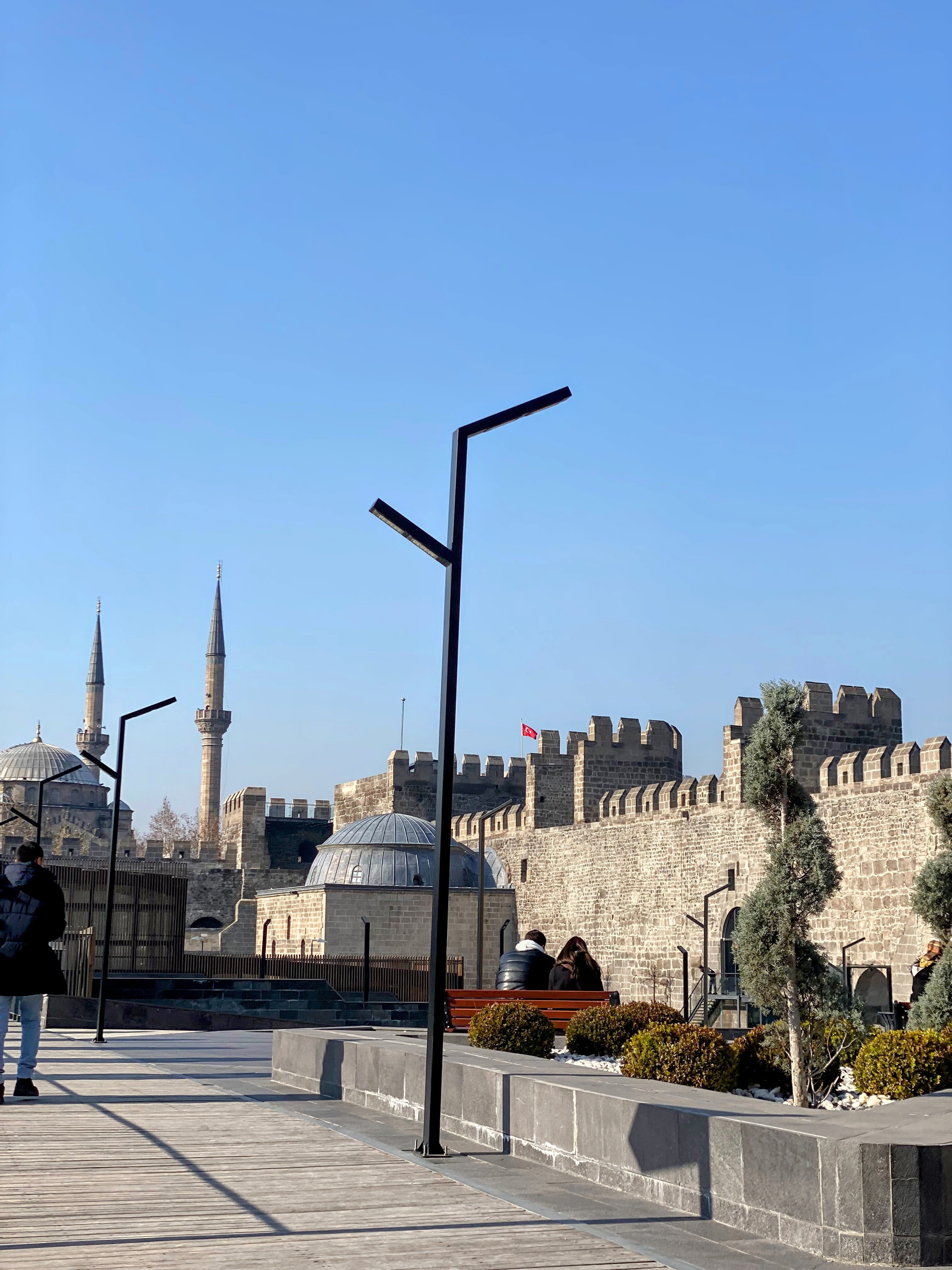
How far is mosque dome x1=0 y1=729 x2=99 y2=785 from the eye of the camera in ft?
278

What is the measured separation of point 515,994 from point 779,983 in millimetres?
4800

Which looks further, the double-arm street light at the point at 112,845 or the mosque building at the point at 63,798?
the mosque building at the point at 63,798

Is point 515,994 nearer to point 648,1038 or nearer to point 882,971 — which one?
point 648,1038

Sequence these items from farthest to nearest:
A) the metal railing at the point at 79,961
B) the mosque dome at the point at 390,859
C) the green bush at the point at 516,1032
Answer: the mosque dome at the point at 390,859
the metal railing at the point at 79,961
the green bush at the point at 516,1032

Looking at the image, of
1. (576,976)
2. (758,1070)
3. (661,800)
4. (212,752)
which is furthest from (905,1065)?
(212,752)

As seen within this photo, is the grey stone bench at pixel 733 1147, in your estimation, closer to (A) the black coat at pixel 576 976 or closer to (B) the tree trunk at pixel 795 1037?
(B) the tree trunk at pixel 795 1037

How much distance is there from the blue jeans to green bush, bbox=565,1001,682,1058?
3.38 meters

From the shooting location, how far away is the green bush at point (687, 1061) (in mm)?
7035

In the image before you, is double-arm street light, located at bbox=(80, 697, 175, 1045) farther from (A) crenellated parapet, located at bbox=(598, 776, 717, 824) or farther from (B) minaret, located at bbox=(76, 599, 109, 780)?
(B) minaret, located at bbox=(76, 599, 109, 780)

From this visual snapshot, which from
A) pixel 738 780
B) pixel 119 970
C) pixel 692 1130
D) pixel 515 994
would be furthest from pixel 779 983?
pixel 738 780

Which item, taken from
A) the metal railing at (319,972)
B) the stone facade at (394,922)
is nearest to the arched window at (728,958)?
the metal railing at (319,972)

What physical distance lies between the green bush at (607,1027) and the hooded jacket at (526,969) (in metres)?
3.45

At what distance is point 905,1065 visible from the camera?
21.9ft

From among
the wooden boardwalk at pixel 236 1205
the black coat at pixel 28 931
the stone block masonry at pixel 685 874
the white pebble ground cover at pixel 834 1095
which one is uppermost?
the stone block masonry at pixel 685 874
